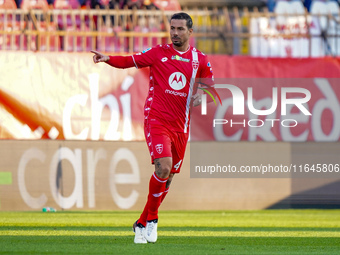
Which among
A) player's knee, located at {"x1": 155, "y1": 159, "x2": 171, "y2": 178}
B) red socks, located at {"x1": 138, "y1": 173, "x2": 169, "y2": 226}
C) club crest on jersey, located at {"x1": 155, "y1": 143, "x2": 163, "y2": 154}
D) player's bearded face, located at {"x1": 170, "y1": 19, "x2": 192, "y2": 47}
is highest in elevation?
player's bearded face, located at {"x1": 170, "y1": 19, "x2": 192, "y2": 47}

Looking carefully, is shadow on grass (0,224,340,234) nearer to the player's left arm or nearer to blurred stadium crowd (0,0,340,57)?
the player's left arm

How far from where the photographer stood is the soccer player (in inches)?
310

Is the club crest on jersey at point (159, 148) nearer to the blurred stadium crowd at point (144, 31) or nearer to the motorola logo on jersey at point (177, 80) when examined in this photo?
the motorola logo on jersey at point (177, 80)

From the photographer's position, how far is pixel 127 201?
13781 mm

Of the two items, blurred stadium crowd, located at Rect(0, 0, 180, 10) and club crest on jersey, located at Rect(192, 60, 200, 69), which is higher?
blurred stadium crowd, located at Rect(0, 0, 180, 10)

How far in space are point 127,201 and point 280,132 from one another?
305 centimetres

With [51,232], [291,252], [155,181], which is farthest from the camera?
[51,232]

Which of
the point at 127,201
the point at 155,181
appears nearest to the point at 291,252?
the point at 155,181

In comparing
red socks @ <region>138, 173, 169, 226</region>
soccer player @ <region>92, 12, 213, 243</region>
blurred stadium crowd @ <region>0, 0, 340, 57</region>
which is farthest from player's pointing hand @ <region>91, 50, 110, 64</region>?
blurred stadium crowd @ <region>0, 0, 340, 57</region>

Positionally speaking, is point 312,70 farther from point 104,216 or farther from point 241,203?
point 104,216

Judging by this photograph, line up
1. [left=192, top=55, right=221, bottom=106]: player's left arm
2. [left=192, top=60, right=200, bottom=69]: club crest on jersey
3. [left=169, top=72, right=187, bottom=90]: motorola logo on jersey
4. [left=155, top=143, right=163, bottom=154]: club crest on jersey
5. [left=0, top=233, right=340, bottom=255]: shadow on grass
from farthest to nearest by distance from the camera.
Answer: [left=192, top=55, right=221, bottom=106]: player's left arm
[left=192, top=60, right=200, bottom=69]: club crest on jersey
[left=169, top=72, right=187, bottom=90]: motorola logo on jersey
[left=155, top=143, right=163, bottom=154]: club crest on jersey
[left=0, top=233, right=340, bottom=255]: shadow on grass

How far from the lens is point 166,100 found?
7988 mm

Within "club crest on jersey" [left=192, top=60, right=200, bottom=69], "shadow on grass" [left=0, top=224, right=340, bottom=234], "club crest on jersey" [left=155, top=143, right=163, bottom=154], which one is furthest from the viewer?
"shadow on grass" [left=0, top=224, right=340, bottom=234]

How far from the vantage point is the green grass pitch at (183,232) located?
736cm
